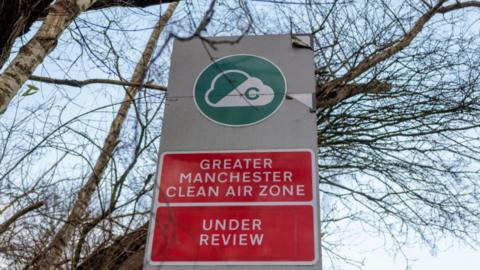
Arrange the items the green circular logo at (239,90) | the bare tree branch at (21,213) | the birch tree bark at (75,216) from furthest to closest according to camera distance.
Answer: the birch tree bark at (75,216) < the bare tree branch at (21,213) < the green circular logo at (239,90)

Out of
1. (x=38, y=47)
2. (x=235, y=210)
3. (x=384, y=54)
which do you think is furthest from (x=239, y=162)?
(x=384, y=54)

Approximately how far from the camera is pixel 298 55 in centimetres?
222

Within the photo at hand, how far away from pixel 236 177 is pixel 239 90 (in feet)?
1.52

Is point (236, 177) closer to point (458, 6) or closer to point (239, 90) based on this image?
point (239, 90)

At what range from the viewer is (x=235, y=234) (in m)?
1.76

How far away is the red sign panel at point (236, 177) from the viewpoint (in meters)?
1.86

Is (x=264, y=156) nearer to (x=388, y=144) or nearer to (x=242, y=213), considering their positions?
A: (x=242, y=213)

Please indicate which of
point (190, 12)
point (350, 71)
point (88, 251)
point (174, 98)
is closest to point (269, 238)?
point (174, 98)

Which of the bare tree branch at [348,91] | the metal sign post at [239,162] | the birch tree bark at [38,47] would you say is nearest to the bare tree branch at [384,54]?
the bare tree branch at [348,91]

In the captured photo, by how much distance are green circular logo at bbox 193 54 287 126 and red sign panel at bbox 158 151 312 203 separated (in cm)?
20

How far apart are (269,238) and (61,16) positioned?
6.14 ft

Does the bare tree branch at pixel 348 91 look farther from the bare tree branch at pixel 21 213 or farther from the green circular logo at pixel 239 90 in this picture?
A: the bare tree branch at pixel 21 213

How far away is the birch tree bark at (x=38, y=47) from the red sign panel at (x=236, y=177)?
1046 millimetres

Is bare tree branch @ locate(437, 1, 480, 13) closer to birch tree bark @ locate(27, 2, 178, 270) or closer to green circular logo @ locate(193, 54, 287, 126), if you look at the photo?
birch tree bark @ locate(27, 2, 178, 270)
